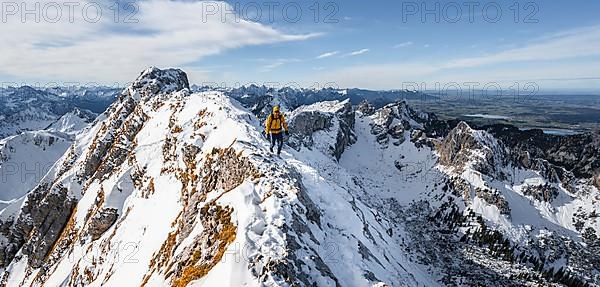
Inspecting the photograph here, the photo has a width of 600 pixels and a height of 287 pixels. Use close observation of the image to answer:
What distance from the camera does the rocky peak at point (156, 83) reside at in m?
76.5

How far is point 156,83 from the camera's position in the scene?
7731 cm

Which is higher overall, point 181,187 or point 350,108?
point 350,108

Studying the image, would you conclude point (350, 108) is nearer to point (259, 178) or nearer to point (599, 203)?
point (599, 203)

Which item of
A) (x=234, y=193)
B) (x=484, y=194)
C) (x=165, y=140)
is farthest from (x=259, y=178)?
(x=484, y=194)

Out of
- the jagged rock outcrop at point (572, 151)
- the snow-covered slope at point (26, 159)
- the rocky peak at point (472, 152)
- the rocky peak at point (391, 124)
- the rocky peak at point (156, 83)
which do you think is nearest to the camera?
the rocky peak at point (156, 83)

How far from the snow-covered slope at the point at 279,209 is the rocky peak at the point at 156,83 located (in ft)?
→ 1.49

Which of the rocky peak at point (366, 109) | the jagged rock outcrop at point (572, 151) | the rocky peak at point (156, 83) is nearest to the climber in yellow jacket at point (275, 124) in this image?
the rocky peak at point (156, 83)

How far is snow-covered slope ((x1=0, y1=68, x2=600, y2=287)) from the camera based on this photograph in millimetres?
19734

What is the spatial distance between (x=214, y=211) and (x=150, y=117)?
46403 mm

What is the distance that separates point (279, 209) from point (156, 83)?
6726 centimetres

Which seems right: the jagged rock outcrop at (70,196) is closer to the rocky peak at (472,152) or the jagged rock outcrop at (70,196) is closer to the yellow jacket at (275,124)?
the yellow jacket at (275,124)

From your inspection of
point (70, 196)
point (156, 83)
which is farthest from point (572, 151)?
point (70, 196)

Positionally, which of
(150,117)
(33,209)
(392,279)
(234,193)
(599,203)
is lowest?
(599,203)

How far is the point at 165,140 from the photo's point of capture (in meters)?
49.0
